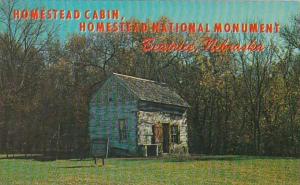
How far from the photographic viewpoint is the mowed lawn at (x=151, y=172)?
5.81m

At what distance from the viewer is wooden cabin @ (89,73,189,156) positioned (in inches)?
267

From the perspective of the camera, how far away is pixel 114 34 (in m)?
6.14

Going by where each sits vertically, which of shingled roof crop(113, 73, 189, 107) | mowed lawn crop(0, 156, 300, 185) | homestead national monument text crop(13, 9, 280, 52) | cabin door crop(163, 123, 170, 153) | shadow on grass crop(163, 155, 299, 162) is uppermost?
homestead national monument text crop(13, 9, 280, 52)

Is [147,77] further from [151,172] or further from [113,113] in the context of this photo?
[151,172]

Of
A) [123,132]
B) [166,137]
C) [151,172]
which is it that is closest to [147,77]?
[123,132]

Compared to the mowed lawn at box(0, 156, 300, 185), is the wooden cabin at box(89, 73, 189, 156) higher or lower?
higher

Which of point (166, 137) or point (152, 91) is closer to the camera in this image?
point (152, 91)

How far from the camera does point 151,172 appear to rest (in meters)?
6.29

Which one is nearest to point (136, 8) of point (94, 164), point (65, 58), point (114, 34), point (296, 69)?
point (114, 34)

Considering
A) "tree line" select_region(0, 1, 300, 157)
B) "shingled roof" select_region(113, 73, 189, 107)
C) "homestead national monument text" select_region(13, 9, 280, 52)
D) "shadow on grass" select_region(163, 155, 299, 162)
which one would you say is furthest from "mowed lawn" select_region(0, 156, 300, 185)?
"homestead national monument text" select_region(13, 9, 280, 52)

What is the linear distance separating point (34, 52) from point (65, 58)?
1.20 feet

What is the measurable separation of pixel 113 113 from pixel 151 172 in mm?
1161

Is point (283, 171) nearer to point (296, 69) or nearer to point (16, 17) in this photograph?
point (296, 69)

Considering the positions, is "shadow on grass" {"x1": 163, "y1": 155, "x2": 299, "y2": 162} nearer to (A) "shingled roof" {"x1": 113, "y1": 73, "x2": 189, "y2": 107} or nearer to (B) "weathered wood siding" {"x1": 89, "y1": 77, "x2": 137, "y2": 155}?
(B) "weathered wood siding" {"x1": 89, "y1": 77, "x2": 137, "y2": 155}
